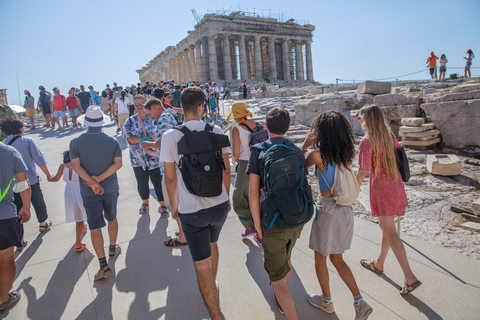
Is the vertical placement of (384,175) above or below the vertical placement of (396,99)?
below

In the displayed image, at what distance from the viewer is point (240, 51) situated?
1645 inches

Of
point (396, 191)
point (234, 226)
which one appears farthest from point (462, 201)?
point (234, 226)

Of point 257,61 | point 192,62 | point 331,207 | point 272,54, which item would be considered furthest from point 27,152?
point 272,54

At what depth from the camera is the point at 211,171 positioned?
8.59ft

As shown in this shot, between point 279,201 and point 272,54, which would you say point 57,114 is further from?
point 272,54

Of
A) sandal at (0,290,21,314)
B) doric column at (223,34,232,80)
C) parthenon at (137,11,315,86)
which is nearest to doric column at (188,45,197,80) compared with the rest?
parthenon at (137,11,315,86)

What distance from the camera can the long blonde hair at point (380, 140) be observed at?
2.92 metres

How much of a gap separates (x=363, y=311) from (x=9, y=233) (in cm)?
347

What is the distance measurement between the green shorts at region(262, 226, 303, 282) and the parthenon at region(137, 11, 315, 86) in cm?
3814

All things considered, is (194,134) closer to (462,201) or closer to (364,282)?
(364,282)

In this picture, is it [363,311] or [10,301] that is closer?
[363,311]

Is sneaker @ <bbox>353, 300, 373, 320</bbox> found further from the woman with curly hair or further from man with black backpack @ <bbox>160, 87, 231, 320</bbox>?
man with black backpack @ <bbox>160, 87, 231, 320</bbox>

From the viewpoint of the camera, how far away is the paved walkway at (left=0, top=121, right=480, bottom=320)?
2846 mm

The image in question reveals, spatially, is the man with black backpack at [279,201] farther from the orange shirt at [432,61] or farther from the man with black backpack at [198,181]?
the orange shirt at [432,61]
